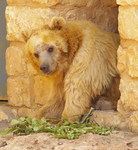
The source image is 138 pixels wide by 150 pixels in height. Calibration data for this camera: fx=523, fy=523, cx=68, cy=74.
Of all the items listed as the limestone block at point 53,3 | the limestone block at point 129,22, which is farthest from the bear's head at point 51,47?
the limestone block at point 129,22

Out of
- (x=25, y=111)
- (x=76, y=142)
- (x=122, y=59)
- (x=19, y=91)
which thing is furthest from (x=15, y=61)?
(x=76, y=142)

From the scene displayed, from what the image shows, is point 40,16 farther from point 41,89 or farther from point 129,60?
point 129,60

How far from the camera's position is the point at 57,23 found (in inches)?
221

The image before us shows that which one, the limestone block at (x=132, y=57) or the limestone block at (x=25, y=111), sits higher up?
the limestone block at (x=132, y=57)

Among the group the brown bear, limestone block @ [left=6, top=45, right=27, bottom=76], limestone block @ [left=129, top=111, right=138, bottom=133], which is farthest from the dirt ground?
limestone block @ [left=6, top=45, right=27, bottom=76]

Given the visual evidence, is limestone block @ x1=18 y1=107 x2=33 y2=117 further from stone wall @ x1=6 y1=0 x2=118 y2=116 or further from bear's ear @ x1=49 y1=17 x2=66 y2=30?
bear's ear @ x1=49 y1=17 x2=66 y2=30

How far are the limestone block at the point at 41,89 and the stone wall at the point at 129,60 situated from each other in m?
1.40

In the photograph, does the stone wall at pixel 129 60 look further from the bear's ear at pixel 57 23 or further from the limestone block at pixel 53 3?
the limestone block at pixel 53 3

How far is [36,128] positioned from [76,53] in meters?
0.99

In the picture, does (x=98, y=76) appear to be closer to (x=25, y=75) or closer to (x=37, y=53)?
(x=37, y=53)

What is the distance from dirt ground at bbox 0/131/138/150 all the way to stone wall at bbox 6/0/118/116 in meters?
1.49

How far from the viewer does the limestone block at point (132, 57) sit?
4859 millimetres

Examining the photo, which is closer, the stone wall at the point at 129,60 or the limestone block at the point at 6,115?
the stone wall at the point at 129,60

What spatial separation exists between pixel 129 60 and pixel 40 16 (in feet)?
5.07
